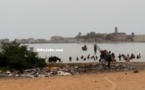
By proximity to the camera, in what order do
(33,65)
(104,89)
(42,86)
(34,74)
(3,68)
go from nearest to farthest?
(104,89) → (42,86) → (34,74) → (3,68) → (33,65)

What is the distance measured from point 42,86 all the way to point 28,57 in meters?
12.1

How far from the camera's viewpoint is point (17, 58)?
2589cm

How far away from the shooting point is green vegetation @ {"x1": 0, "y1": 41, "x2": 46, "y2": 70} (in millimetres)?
25875

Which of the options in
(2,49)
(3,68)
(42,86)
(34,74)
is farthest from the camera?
(2,49)

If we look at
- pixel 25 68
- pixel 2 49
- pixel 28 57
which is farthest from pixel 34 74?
pixel 2 49

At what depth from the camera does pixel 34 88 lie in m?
15.3

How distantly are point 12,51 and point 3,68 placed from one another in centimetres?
293

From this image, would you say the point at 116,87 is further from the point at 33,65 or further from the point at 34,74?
the point at 33,65

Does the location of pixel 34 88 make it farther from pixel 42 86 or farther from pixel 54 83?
pixel 54 83

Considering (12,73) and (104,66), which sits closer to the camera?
(12,73)

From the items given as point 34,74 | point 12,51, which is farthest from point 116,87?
point 12,51

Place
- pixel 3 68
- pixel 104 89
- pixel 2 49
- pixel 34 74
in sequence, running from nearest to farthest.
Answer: pixel 104 89, pixel 34 74, pixel 3 68, pixel 2 49

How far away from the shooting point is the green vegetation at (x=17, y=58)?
25.9 meters

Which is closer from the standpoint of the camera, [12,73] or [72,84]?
[72,84]
